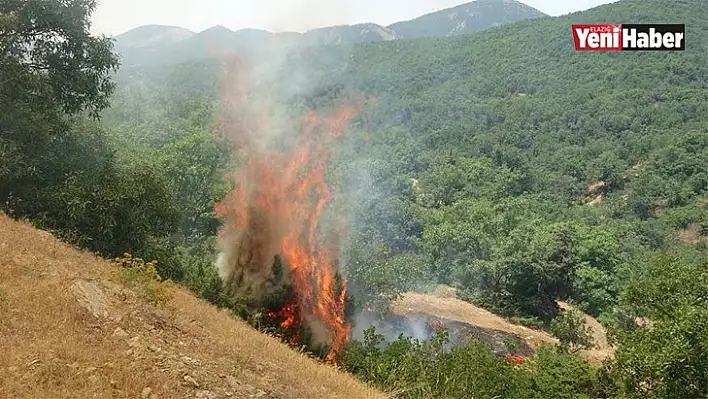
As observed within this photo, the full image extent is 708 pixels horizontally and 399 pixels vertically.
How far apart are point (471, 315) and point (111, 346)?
113 ft

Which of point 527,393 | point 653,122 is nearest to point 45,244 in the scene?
point 527,393

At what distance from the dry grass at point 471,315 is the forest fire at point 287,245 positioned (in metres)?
12.2

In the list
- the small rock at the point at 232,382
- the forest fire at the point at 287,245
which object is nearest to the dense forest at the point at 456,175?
the forest fire at the point at 287,245

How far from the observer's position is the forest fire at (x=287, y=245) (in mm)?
20203

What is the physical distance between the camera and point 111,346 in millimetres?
9781

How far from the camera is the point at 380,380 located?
15.0 meters

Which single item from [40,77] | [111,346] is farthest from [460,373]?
[40,77]

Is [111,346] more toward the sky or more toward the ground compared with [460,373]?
more toward the sky

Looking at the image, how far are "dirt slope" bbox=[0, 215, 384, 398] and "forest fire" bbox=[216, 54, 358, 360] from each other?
5705mm

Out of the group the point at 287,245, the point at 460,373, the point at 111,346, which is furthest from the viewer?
the point at 287,245

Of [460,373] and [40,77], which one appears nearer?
[460,373]

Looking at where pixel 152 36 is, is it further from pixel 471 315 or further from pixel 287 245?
pixel 471 315

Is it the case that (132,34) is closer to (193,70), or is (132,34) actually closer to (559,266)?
(193,70)

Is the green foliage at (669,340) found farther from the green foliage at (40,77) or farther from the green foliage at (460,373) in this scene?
the green foliage at (40,77)
